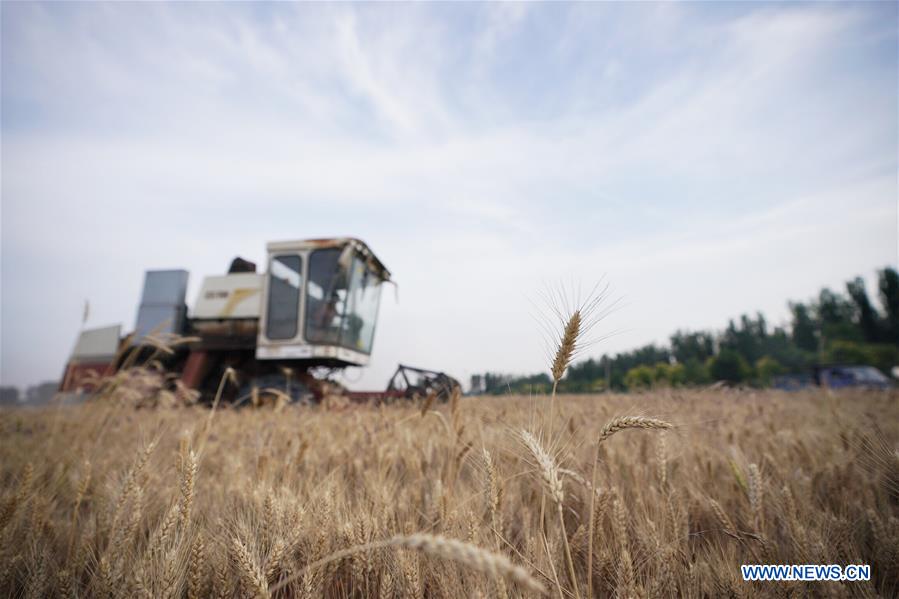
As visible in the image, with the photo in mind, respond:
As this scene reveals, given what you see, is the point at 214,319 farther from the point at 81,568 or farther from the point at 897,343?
the point at 897,343

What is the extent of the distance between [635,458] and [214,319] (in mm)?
9595

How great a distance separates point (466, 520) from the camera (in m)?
1.13

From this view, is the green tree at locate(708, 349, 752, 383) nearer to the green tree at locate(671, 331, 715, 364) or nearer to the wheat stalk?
the green tree at locate(671, 331, 715, 364)

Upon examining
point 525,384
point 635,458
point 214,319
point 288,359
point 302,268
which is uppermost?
point 302,268

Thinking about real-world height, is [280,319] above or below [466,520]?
above

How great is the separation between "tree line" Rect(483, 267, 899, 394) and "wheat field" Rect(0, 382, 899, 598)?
37.0 metres

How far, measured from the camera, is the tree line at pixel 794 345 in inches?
1550

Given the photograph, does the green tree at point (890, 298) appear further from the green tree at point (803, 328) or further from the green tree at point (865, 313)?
the green tree at point (803, 328)

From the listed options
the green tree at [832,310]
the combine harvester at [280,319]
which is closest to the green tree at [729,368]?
the green tree at [832,310]

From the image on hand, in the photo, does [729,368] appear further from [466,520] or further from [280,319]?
[466,520]

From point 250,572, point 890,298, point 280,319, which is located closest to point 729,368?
point 280,319

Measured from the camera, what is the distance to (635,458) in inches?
80.3

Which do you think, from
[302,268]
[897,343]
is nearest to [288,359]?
[302,268]

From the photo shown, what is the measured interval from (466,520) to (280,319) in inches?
318
